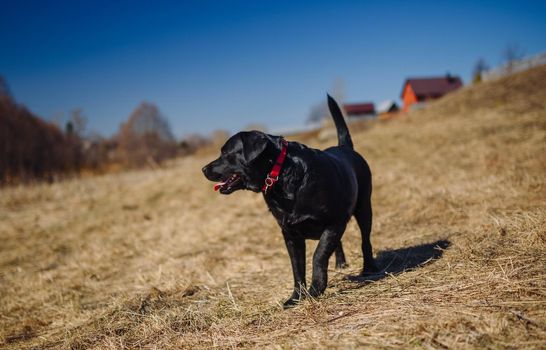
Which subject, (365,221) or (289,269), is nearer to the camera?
(365,221)

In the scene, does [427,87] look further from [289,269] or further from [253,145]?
[253,145]

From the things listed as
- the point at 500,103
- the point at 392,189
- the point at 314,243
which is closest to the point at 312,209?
the point at 314,243

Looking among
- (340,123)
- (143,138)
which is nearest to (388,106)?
(143,138)

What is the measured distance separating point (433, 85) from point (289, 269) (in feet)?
178

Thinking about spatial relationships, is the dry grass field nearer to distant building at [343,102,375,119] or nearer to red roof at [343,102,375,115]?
distant building at [343,102,375,119]

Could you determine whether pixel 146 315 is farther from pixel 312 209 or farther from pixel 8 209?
pixel 8 209

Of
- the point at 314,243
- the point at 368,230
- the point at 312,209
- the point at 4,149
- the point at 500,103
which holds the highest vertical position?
the point at 4,149

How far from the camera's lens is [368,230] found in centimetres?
425

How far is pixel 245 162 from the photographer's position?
3518 mm

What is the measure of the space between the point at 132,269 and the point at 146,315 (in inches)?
108

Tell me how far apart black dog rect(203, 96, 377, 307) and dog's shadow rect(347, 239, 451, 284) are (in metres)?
0.61

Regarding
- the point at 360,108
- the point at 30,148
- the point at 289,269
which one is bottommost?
the point at 289,269

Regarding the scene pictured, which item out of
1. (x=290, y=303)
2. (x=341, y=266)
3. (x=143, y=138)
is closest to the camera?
(x=290, y=303)

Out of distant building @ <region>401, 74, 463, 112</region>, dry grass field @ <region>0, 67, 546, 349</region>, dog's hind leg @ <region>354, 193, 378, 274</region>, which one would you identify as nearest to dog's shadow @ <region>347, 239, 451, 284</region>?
dry grass field @ <region>0, 67, 546, 349</region>
